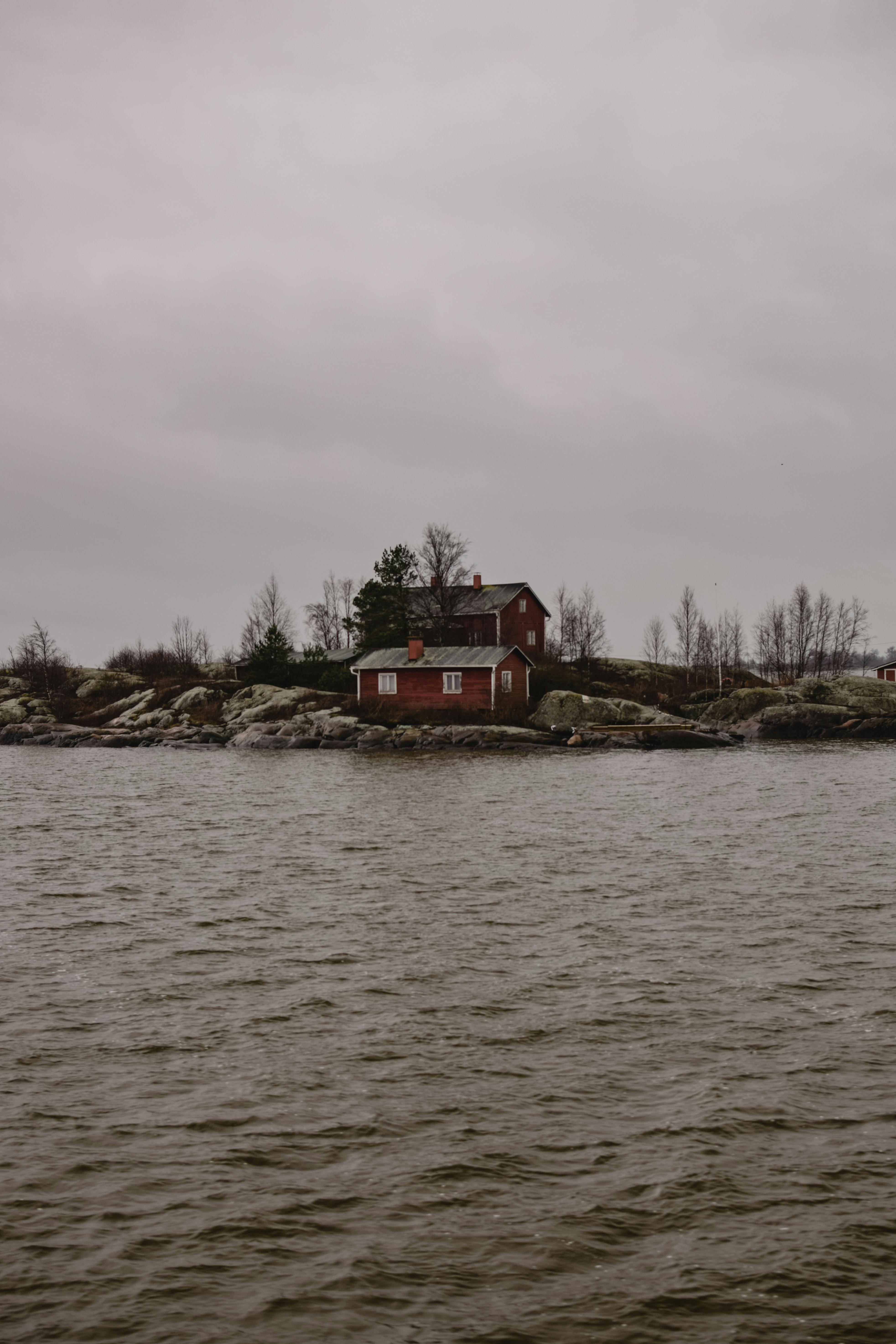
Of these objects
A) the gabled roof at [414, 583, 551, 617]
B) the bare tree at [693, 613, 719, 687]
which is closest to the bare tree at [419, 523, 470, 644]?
the gabled roof at [414, 583, 551, 617]

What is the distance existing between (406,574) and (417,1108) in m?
60.9

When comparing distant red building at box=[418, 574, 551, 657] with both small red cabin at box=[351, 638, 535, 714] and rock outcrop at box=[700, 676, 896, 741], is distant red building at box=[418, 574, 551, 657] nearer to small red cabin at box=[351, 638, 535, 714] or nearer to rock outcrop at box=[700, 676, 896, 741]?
small red cabin at box=[351, 638, 535, 714]

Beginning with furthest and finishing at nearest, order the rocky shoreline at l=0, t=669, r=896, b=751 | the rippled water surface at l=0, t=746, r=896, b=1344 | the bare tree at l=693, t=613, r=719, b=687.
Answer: the bare tree at l=693, t=613, r=719, b=687 < the rocky shoreline at l=0, t=669, r=896, b=751 < the rippled water surface at l=0, t=746, r=896, b=1344

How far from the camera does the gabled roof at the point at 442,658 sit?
56969 millimetres

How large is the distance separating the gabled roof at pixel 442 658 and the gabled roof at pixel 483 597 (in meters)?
7.11

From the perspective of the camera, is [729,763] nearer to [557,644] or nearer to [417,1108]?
[417,1108]

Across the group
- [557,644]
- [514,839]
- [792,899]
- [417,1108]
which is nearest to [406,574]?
[557,644]

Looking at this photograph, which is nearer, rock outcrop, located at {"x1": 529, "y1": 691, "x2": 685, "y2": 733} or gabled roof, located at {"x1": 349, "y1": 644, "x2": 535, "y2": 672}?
rock outcrop, located at {"x1": 529, "y1": 691, "x2": 685, "y2": 733}

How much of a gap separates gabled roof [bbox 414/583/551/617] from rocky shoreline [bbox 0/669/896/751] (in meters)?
10.5

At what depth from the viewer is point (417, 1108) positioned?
A: 8078mm

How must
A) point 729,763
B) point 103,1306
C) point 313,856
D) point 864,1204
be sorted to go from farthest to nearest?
point 729,763 → point 313,856 → point 864,1204 → point 103,1306

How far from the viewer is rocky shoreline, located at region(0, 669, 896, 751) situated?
51.8 metres

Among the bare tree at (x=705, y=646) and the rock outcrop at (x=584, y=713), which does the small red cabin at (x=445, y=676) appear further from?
the bare tree at (x=705, y=646)

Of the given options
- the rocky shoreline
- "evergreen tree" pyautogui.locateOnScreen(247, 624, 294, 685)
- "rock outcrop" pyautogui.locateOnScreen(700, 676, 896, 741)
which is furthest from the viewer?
"evergreen tree" pyautogui.locateOnScreen(247, 624, 294, 685)
